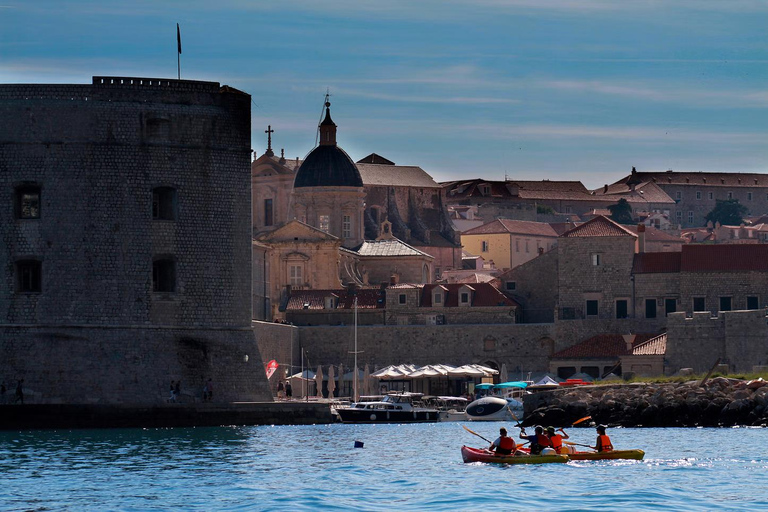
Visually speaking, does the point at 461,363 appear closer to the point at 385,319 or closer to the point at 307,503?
the point at 385,319

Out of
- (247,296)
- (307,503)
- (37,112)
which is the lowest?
(307,503)

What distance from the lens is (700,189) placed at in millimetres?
148375

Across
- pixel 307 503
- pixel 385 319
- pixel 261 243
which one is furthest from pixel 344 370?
pixel 307 503

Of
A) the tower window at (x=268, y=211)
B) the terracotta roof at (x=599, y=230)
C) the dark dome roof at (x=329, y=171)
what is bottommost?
the terracotta roof at (x=599, y=230)

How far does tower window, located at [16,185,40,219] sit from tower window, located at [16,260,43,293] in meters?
1.26

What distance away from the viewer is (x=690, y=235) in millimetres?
120812

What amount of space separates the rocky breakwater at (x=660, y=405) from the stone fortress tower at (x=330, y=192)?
33.3 meters

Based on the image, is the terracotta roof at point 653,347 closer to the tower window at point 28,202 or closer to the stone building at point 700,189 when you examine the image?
the tower window at point 28,202

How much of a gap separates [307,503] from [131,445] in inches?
459

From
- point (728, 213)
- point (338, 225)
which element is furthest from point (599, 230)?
point (728, 213)

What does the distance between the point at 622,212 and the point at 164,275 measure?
89838 millimetres

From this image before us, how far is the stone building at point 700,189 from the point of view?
147 metres

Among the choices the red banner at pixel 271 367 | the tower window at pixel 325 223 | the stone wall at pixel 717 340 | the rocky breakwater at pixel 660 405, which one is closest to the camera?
the rocky breakwater at pixel 660 405

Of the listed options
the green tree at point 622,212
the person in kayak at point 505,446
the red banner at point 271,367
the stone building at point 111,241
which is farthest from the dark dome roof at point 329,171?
the person in kayak at point 505,446
